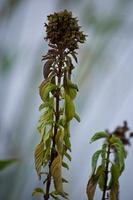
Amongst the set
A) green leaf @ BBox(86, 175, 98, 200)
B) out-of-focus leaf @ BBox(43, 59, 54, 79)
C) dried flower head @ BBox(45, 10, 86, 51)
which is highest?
dried flower head @ BBox(45, 10, 86, 51)

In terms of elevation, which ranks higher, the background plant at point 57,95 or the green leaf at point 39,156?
the background plant at point 57,95

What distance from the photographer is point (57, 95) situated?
31 centimetres

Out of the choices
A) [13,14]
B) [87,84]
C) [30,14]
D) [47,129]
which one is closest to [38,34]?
[30,14]

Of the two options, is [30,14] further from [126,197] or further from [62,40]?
[62,40]

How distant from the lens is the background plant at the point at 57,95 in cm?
29

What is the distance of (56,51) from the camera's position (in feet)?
1.01

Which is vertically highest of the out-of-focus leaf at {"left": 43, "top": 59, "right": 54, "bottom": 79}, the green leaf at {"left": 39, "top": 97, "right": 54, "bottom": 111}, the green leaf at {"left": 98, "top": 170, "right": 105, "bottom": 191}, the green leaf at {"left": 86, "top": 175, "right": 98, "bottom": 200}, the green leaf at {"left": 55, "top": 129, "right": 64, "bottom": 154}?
the out-of-focus leaf at {"left": 43, "top": 59, "right": 54, "bottom": 79}

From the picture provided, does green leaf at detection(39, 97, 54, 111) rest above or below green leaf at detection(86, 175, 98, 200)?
above

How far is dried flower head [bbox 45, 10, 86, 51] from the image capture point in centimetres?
29

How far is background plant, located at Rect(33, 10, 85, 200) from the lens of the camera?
0.95 feet

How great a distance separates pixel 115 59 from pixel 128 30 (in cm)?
6

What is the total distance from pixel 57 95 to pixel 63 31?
0.04 metres

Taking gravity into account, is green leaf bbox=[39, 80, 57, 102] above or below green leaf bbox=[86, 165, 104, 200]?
above

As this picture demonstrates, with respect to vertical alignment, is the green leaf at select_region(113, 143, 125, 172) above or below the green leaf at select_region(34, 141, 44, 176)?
above
